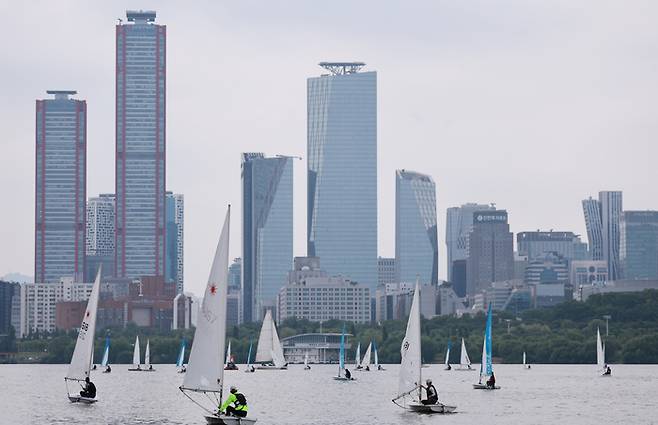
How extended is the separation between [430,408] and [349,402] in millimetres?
21450

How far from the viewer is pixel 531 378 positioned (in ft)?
557

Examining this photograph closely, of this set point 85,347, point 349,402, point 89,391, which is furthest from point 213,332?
point 349,402

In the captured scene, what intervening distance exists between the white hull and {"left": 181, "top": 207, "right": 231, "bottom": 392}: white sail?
83.7 ft

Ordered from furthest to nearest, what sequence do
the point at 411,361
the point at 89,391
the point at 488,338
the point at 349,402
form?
1. the point at 488,338
2. the point at 349,402
3. the point at 89,391
4. the point at 411,361

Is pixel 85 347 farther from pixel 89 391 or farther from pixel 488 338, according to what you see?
pixel 488 338

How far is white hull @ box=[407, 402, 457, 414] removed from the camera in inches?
3831

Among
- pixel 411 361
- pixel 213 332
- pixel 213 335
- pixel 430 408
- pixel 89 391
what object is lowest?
pixel 430 408

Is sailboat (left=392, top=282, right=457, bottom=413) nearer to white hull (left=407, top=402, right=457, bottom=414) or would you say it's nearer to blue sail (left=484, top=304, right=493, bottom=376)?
white hull (left=407, top=402, right=457, bottom=414)

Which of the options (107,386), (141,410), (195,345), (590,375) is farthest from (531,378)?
(195,345)

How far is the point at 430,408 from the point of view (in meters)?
97.2

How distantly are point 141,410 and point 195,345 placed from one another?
100 ft

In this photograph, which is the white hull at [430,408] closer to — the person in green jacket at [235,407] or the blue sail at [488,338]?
the person in green jacket at [235,407]

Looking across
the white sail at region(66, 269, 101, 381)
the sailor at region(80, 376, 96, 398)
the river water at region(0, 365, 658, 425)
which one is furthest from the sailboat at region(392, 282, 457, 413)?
the sailor at region(80, 376, 96, 398)

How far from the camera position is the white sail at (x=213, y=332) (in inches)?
2918
